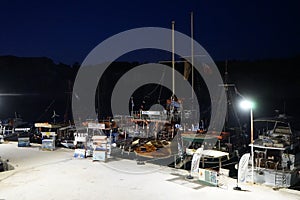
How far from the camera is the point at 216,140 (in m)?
21.1

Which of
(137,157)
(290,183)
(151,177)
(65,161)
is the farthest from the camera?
(137,157)

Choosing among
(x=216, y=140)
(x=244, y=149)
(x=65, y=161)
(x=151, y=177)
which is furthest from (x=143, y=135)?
(x=151, y=177)

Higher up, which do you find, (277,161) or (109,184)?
(277,161)

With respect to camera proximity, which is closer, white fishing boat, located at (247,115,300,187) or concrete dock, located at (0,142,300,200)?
concrete dock, located at (0,142,300,200)

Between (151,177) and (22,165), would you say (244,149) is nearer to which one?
(151,177)

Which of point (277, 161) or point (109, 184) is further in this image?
point (277, 161)

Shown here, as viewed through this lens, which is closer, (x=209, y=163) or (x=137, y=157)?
(x=137, y=157)

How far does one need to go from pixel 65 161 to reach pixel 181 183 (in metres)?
6.29

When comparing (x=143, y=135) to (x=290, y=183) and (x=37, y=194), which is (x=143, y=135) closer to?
(x=290, y=183)

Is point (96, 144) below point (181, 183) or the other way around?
the other way around

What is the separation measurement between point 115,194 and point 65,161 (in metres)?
5.53

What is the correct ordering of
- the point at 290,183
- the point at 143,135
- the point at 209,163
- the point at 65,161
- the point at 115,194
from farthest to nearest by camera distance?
the point at 143,135 → the point at 209,163 → the point at 65,161 → the point at 290,183 → the point at 115,194

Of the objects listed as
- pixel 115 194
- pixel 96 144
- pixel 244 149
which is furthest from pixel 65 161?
pixel 244 149

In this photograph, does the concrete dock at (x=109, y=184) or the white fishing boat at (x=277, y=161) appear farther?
the white fishing boat at (x=277, y=161)
